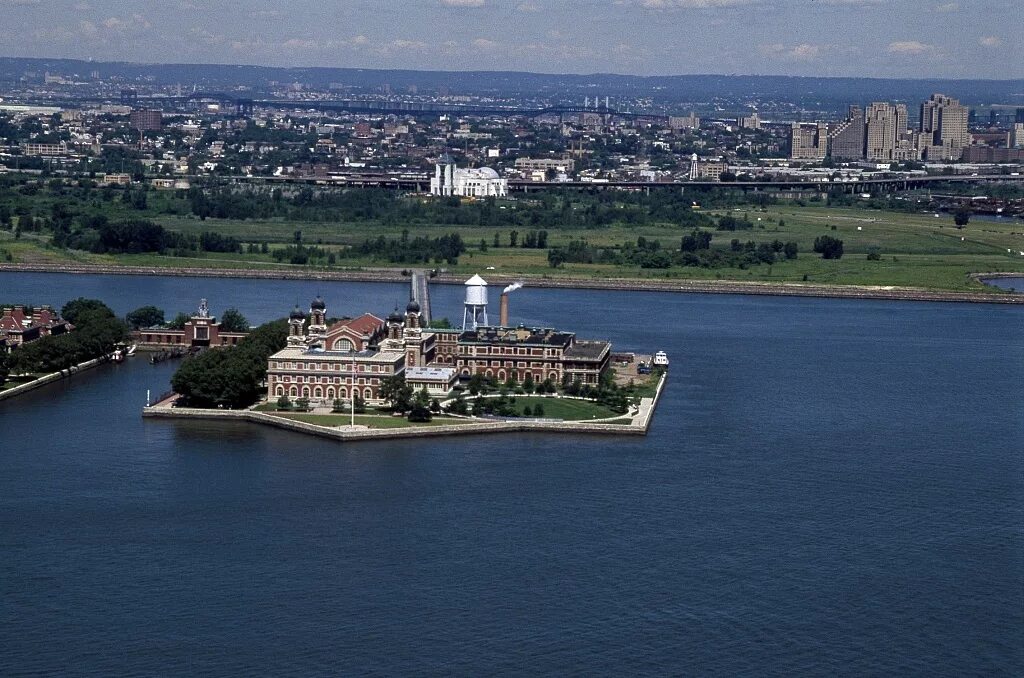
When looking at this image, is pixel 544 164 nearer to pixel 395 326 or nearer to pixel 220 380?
pixel 395 326

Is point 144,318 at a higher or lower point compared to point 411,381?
higher

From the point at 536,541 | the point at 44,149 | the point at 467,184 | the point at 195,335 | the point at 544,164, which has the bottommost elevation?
the point at 536,541

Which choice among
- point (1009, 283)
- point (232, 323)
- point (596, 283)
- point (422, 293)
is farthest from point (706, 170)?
point (232, 323)

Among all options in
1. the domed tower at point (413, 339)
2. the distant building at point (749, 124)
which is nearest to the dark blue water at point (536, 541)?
the domed tower at point (413, 339)

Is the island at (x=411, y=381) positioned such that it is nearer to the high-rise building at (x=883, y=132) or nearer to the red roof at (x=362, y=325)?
the red roof at (x=362, y=325)

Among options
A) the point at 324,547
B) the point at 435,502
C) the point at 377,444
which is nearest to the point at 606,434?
the point at 377,444

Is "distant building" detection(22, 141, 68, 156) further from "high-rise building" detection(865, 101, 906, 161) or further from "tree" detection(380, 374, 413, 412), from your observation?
"tree" detection(380, 374, 413, 412)
